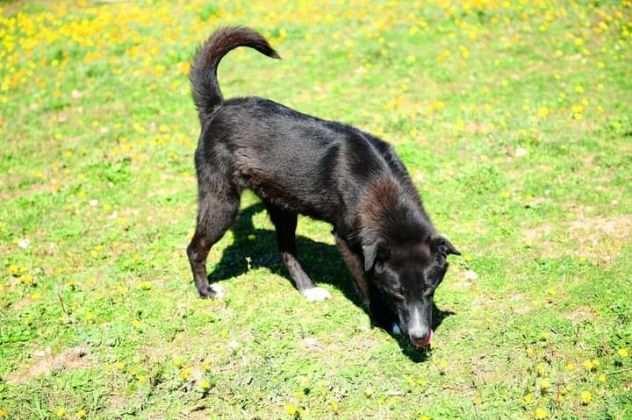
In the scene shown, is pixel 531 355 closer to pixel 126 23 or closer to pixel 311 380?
pixel 311 380

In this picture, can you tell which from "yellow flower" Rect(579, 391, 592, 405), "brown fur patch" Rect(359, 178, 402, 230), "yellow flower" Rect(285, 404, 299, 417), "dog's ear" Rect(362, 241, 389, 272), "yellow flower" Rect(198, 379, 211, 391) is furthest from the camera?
"brown fur patch" Rect(359, 178, 402, 230)

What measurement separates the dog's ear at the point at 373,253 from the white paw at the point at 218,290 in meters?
1.59

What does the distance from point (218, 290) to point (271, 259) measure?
80 centimetres

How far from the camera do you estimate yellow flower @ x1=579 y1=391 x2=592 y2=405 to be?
432 centimetres

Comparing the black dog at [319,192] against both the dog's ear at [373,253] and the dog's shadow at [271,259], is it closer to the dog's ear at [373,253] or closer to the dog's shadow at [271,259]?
the dog's ear at [373,253]

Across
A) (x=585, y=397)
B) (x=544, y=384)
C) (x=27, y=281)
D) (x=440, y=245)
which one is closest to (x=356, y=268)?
(x=440, y=245)

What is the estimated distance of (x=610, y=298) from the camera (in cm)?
544

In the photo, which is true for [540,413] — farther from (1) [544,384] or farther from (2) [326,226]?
(2) [326,226]

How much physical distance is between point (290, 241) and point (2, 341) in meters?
2.52

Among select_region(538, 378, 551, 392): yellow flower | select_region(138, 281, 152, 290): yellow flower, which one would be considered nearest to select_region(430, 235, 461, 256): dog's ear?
select_region(538, 378, 551, 392): yellow flower

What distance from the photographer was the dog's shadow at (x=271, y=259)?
6.33 metres

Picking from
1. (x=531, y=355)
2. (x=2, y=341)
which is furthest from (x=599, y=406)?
(x=2, y=341)

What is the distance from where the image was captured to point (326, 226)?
7.21m

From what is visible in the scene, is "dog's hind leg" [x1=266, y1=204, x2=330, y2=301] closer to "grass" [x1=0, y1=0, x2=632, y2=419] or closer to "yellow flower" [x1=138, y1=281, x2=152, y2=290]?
"grass" [x1=0, y1=0, x2=632, y2=419]
